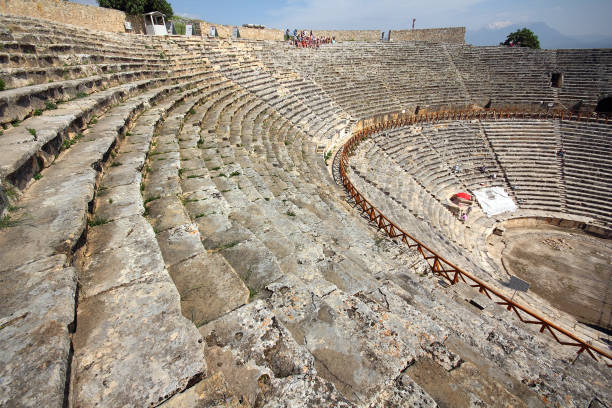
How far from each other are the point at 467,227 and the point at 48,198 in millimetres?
15914

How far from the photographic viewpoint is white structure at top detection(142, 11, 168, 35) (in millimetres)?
17109

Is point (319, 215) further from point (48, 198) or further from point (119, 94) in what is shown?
point (119, 94)

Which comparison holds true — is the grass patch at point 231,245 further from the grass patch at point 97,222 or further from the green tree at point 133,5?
the green tree at point 133,5

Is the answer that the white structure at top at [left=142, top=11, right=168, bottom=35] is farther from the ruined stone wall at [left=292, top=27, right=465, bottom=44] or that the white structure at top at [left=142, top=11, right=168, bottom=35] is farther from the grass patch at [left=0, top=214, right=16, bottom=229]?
the grass patch at [left=0, top=214, right=16, bottom=229]

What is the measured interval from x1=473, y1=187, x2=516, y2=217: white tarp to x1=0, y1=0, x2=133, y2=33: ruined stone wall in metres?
23.1

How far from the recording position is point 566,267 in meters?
12.9

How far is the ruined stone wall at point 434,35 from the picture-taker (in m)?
29.8

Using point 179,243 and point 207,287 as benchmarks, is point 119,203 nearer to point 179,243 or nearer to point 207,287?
point 179,243

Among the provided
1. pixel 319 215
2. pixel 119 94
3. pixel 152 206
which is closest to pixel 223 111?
pixel 119 94

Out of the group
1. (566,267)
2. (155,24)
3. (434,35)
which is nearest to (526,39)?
(434,35)

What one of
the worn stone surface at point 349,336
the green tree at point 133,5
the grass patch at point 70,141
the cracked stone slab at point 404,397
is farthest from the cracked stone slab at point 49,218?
the green tree at point 133,5

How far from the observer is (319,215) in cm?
601

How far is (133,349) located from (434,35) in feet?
124

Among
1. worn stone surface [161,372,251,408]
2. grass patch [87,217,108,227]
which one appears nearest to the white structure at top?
grass patch [87,217,108,227]
